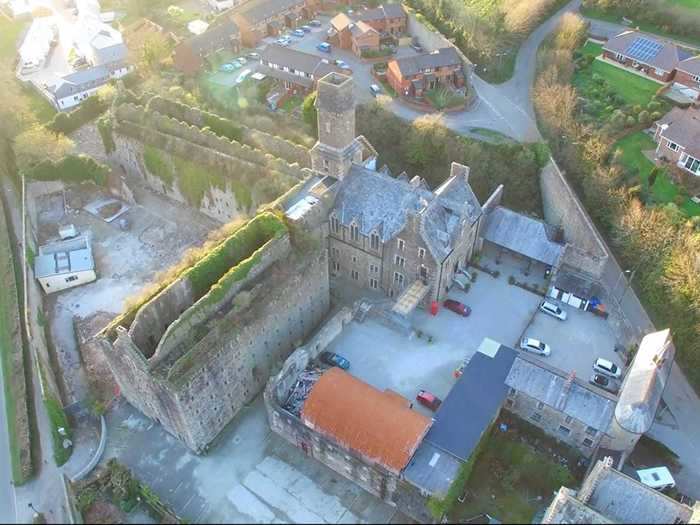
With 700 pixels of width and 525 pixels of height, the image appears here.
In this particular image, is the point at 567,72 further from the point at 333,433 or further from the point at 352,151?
the point at 333,433

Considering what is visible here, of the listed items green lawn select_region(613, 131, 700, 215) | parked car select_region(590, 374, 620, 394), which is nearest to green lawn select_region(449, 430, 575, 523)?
parked car select_region(590, 374, 620, 394)

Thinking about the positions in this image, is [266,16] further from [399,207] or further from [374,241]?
[374,241]

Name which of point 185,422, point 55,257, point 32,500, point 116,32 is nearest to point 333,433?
point 185,422

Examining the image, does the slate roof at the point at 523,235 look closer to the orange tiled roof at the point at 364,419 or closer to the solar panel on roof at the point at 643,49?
the orange tiled roof at the point at 364,419

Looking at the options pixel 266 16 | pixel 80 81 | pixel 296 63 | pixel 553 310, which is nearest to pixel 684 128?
pixel 553 310

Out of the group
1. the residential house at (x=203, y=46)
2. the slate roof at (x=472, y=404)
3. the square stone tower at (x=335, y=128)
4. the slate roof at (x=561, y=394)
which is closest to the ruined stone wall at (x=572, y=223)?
the slate roof at (x=472, y=404)

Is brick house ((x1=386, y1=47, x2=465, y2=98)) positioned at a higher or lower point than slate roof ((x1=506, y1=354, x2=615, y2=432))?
higher

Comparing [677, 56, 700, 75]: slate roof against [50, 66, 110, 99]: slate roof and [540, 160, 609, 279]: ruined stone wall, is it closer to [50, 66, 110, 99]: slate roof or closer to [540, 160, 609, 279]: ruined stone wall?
[540, 160, 609, 279]: ruined stone wall
